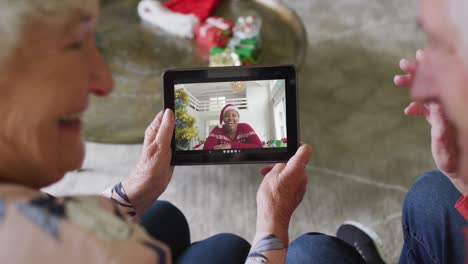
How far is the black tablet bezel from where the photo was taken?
3.22ft

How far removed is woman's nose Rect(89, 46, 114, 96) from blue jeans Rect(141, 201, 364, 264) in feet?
1.63

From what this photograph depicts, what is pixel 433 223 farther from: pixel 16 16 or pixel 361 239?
pixel 16 16

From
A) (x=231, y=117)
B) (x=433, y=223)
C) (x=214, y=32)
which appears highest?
(x=214, y=32)

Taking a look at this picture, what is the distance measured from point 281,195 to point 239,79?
0.28 meters

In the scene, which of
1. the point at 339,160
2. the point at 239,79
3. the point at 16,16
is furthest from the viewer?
the point at 339,160

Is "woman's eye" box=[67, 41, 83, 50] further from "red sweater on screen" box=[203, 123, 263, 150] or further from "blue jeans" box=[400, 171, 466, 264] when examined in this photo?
"blue jeans" box=[400, 171, 466, 264]

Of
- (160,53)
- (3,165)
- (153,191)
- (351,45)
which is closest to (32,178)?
(3,165)

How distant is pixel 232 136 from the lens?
1.02m

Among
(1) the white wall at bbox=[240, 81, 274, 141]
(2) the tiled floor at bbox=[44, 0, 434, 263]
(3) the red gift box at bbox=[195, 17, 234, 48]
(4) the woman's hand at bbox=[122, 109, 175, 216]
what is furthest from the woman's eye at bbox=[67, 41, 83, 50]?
(3) the red gift box at bbox=[195, 17, 234, 48]

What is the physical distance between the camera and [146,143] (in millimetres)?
958

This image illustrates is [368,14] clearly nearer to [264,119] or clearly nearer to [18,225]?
[264,119]

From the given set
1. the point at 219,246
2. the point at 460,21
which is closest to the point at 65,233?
the point at 460,21

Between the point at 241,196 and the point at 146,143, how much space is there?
0.55 m

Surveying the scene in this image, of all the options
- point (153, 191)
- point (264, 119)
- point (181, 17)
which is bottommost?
point (153, 191)
